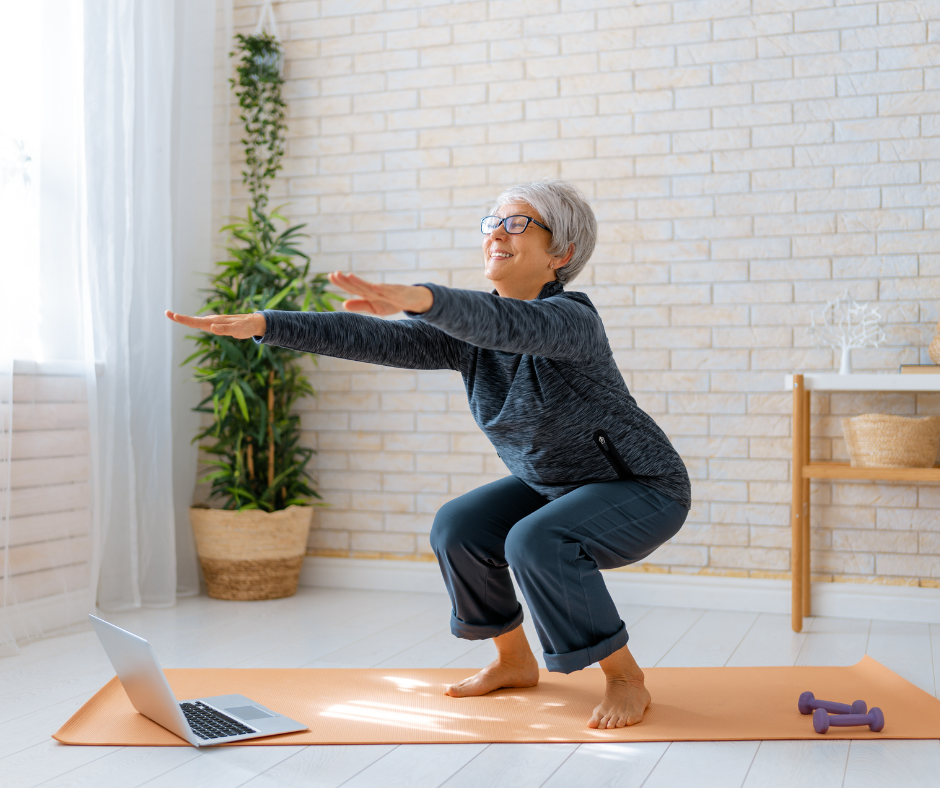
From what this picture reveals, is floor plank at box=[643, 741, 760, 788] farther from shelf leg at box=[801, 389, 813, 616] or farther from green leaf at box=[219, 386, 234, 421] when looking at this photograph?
green leaf at box=[219, 386, 234, 421]

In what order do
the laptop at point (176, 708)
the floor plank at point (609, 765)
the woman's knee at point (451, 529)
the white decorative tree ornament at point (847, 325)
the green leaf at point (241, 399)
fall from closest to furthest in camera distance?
the floor plank at point (609, 765)
the laptop at point (176, 708)
the woman's knee at point (451, 529)
the white decorative tree ornament at point (847, 325)
the green leaf at point (241, 399)

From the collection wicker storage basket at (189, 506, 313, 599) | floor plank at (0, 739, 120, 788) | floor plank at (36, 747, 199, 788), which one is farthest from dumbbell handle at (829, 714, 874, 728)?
wicker storage basket at (189, 506, 313, 599)

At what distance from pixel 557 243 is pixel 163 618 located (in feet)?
5.83

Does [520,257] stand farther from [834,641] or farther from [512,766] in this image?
[834,641]

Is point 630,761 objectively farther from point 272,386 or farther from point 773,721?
point 272,386

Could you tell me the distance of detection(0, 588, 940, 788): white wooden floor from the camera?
1.58 m

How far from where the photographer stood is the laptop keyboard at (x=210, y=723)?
1745mm

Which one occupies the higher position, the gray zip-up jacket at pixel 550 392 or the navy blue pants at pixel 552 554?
the gray zip-up jacket at pixel 550 392

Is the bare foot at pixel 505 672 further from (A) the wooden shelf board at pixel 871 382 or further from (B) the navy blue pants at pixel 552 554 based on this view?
(A) the wooden shelf board at pixel 871 382

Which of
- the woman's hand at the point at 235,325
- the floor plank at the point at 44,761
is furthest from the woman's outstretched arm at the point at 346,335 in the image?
the floor plank at the point at 44,761

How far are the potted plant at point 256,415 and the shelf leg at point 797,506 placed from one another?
5.11 feet

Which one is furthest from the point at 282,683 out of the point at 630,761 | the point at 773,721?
the point at 773,721

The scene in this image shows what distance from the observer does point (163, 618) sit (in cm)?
288

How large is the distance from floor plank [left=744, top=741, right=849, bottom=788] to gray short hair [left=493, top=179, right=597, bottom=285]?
977 millimetres
